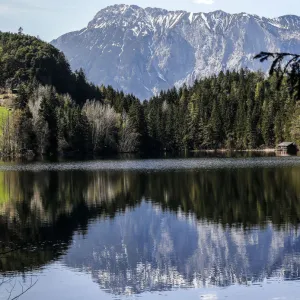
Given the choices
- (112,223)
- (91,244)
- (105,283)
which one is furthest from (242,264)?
(112,223)

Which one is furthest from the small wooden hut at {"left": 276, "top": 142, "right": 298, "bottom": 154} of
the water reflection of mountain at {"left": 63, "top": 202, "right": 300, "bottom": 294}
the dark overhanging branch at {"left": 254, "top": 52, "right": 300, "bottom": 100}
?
the dark overhanging branch at {"left": 254, "top": 52, "right": 300, "bottom": 100}

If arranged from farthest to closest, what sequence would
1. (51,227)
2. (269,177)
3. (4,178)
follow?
1. (4,178)
2. (269,177)
3. (51,227)

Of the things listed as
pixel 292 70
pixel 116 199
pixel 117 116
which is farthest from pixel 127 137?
pixel 292 70

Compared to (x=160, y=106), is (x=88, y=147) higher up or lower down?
lower down

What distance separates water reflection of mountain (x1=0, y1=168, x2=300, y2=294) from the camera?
83.8 feet

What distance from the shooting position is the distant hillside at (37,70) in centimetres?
18400

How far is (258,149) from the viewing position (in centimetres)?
15838

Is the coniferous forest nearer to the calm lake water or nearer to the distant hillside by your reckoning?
the distant hillside

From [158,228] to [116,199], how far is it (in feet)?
49.6

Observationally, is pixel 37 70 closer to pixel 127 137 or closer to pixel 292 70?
pixel 127 137

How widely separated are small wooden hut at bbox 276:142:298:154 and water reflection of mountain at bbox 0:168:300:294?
251 feet

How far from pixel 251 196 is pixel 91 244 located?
21.6 metres

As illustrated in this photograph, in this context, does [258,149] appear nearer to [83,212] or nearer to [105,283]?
[83,212]

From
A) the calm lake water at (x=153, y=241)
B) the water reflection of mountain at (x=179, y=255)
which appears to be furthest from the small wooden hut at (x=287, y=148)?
the water reflection of mountain at (x=179, y=255)
